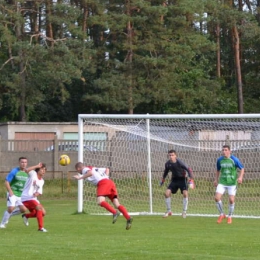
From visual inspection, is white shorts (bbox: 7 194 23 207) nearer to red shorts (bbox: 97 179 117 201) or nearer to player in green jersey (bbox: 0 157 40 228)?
player in green jersey (bbox: 0 157 40 228)

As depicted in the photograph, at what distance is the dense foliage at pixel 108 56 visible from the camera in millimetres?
50312

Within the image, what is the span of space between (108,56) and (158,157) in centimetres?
2992

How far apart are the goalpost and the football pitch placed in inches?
114

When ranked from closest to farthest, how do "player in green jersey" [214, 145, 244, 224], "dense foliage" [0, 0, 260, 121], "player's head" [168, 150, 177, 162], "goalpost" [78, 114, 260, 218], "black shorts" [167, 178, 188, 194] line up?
"player in green jersey" [214, 145, 244, 224]
"player's head" [168, 150, 177, 162]
"black shorts" [167, 178, 188, 194]
"goalpost" [78, 114, 260, 218]
"dense foliage" [0, 0, 260, 121]

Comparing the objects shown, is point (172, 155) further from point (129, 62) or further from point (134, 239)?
point (129, 62)

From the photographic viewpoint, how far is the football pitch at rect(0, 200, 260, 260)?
12883 millimetres

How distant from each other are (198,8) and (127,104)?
332 inches

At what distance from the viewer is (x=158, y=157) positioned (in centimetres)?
2652

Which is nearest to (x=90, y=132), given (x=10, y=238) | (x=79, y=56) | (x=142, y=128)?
(x=142, y=128)

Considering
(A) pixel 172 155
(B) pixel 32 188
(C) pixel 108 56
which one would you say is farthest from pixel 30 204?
(C) pixel 108 56

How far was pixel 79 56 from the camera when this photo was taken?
2032 inches

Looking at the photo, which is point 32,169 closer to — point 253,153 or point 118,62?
point 253,153

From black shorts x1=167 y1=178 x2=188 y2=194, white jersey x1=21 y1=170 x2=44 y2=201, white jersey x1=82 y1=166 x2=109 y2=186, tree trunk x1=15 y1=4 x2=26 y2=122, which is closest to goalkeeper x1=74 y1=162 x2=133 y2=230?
white jersey x1=82 y1=166 x2=109 y2=186

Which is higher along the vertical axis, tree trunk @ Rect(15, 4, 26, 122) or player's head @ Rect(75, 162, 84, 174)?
tree trunk @ Rect(15, 4, 26, 122)
